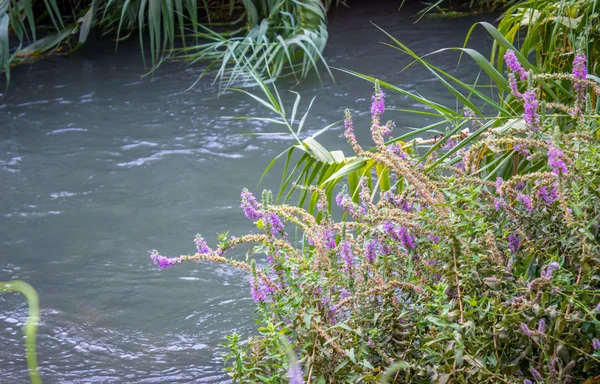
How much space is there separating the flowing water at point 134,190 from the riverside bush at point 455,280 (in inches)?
36.2

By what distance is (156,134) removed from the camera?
4.10 meters

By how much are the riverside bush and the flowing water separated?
3.02 ft

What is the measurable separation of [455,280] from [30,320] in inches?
51.6

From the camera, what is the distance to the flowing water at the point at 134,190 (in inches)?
89.3

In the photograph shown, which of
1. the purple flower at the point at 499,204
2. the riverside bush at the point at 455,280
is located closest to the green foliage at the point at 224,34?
the riverside bush at the point at 455,280

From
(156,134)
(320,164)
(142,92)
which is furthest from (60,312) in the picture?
(142,92)

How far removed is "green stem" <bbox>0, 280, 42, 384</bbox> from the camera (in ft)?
6.72

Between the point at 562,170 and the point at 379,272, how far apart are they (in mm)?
390

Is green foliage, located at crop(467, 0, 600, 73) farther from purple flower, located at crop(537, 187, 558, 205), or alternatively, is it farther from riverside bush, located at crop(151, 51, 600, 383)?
purple flower, located at crop(537, 187, 558, 205)

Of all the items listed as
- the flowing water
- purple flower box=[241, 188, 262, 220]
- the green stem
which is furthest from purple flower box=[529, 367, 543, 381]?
the green stem

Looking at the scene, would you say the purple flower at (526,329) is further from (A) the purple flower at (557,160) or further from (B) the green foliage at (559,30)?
(B) the green foliage at (559,30)

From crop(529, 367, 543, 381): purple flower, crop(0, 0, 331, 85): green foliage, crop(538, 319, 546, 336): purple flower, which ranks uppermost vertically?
crop(538, 319, 546, 336): purple flower

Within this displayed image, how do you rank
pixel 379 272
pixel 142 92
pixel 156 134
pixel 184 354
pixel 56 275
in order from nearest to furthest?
1. pixel 379 272
2. pixel 184 354
3. pixel 56 275
4. pixel 156 134
5. pixel 142 92

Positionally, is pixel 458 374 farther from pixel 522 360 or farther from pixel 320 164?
pixel 320 164
